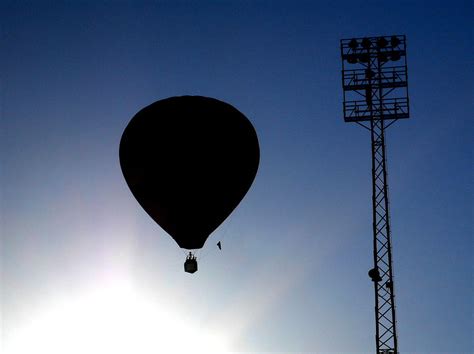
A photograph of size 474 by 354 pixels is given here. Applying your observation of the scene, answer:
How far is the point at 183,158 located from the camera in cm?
2609

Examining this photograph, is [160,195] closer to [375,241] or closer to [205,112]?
[205,112]

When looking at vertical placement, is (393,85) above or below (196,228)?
above

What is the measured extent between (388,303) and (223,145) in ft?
23.1

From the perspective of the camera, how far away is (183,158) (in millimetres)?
26094

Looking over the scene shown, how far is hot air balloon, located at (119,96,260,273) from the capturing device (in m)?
25.9

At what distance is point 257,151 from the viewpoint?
26891 millimetres

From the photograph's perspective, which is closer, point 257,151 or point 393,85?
point 257,151

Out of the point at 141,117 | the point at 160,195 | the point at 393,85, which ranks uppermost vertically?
the point at 393,85

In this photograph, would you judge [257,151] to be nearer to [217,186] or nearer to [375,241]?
[217,186]

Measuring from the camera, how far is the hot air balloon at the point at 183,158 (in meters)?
25.9

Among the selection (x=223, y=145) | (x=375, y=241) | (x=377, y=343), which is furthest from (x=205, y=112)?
(x=377, y=343)

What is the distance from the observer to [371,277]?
26734 mm

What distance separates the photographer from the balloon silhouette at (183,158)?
85.0 ft

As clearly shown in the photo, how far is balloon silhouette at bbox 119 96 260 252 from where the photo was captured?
25.9 meters
